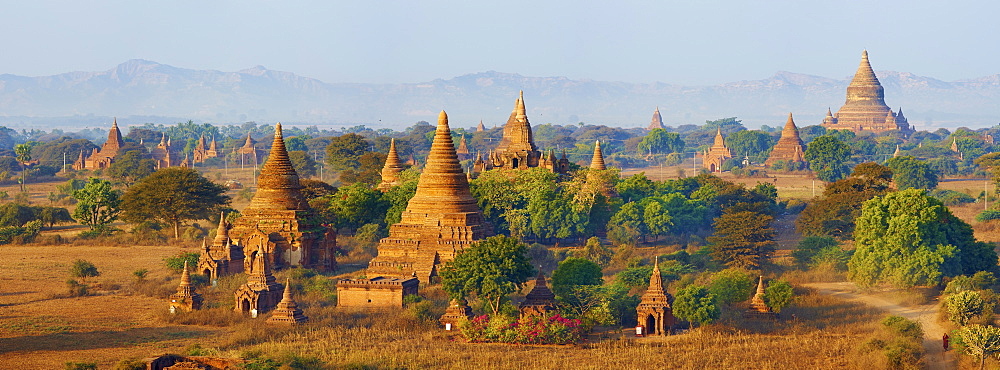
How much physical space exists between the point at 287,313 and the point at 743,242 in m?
21.7

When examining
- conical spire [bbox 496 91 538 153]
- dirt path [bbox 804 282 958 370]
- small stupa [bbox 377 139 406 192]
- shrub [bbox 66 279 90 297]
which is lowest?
dirt path [bbox 804 282 958 370]

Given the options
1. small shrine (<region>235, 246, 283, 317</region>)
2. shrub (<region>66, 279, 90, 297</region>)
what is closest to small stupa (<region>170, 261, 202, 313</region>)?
small shrine (<region>235, 246, 283, 317</region>)

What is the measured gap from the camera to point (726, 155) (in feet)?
529

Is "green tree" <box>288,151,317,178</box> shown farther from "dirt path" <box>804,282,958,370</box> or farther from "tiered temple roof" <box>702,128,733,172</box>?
"dirt path" <box>804,282,958,370</box>

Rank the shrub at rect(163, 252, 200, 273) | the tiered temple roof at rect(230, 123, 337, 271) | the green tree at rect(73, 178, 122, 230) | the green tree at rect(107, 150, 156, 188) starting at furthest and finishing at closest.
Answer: the green tree at rect(107, 150, 156, 188) < the green tree at rect(73, 178, 122, 230) < the tiered temple roof at rect(230, 123, 337, 271) < the shrub at rect(163, 252, 200, 273)

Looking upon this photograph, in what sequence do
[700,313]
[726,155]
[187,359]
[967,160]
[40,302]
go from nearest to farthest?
1. [187,359]
2. [700,313]
3. [40,302]
4. [967,160]
5. [726,155]

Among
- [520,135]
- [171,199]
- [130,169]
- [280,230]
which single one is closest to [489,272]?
[280,230]

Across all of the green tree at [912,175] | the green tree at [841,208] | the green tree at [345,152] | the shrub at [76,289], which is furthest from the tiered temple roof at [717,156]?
the shrub at [76,289]

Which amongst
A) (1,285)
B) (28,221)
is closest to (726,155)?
(28,221)

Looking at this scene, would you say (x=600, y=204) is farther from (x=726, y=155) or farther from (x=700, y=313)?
(x=726, y=155)

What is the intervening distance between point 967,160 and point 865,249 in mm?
104633

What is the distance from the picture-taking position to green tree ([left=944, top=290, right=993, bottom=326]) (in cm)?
4309

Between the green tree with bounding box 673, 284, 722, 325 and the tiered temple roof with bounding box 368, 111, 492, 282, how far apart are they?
479 inches

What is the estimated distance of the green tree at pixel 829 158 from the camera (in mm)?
118000
